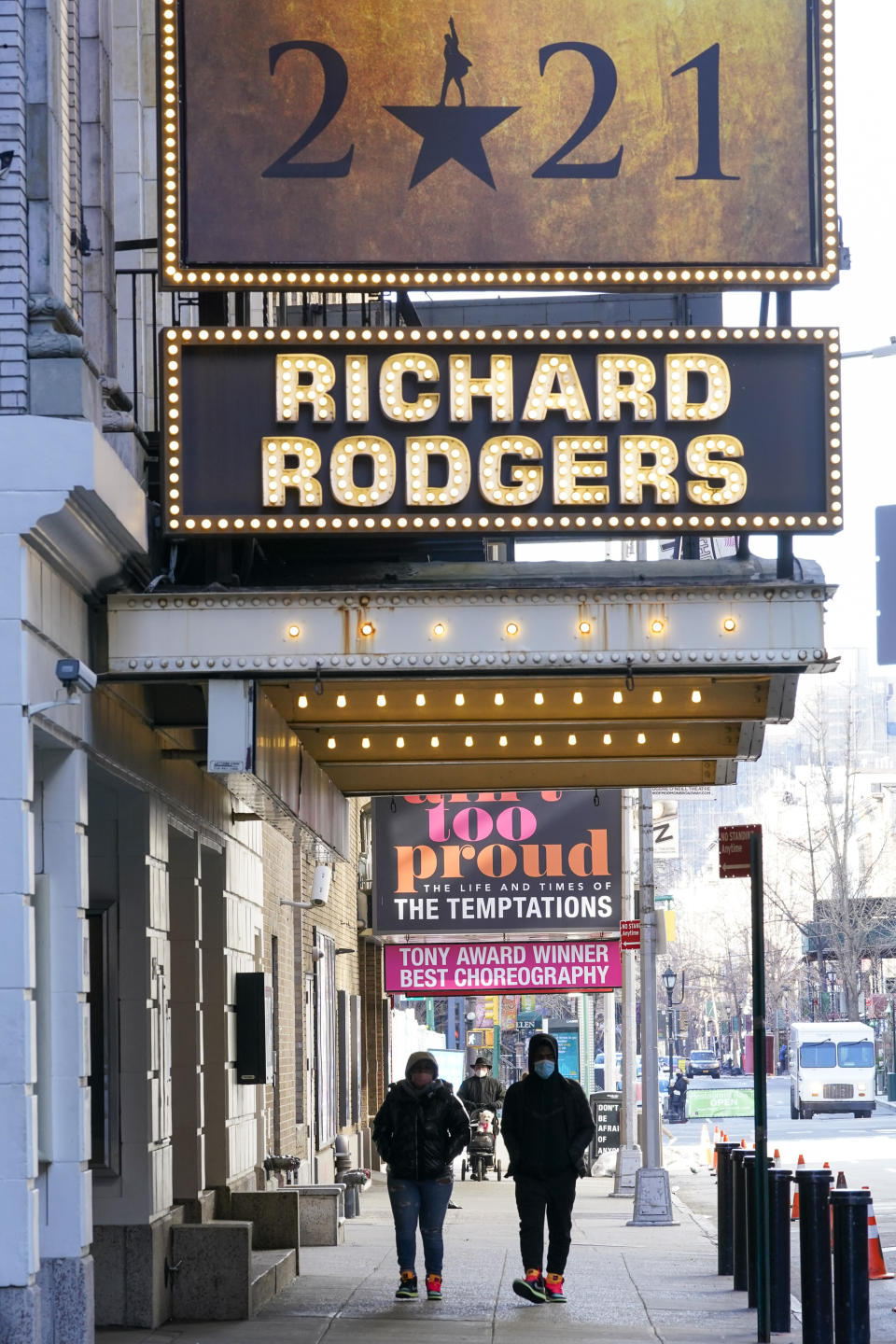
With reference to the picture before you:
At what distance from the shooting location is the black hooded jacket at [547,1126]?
13.9 metres

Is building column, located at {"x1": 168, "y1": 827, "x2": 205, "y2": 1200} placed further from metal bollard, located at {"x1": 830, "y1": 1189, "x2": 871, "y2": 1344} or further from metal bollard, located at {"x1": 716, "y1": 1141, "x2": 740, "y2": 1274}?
metal bollard, located at {"x1": 830, "y1": 1189, "x2": 871, "y2": 1344}

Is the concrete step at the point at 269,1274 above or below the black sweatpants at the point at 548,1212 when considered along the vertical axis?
below

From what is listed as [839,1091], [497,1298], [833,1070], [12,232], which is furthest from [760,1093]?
[833,1070]

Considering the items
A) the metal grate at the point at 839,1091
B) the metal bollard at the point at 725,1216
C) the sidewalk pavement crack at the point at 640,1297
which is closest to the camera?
the sidewalk pavement crack at the point at 640,1297

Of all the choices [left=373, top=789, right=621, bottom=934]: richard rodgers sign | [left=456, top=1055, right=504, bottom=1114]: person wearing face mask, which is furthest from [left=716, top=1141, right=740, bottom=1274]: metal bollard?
[left=456, top=1055, right=504, bottom=1114]: person wearing face mask

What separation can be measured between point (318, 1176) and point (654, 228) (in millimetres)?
16263

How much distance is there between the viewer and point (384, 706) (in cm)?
1304

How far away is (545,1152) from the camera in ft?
45.6

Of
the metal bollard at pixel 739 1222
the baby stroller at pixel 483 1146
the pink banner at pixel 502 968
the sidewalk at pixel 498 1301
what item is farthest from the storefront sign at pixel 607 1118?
the metal bollard at pixel 739 1222

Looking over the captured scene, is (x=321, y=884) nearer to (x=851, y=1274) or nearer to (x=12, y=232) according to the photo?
(x=851, y=1274)

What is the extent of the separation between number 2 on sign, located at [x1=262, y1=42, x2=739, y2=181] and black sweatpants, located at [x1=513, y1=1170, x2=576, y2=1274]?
6.77 metres

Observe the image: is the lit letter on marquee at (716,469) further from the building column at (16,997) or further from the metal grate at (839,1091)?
the metal grate at (839,1091)

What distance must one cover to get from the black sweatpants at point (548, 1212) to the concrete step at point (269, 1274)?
1836 millimetres

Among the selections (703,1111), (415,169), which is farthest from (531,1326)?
(703,1111)
